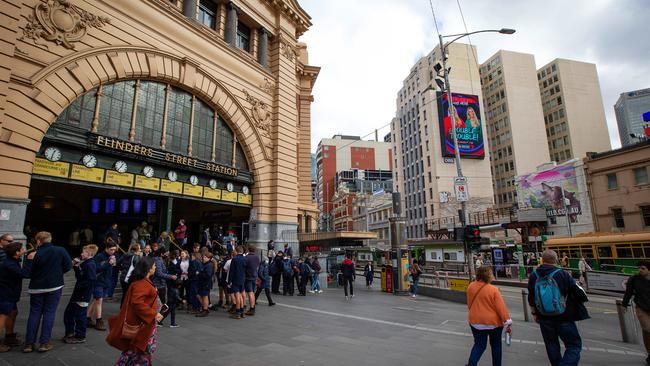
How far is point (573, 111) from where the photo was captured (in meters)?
76.9

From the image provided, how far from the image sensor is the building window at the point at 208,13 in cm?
2044

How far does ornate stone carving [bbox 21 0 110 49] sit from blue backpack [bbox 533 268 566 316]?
16.8m

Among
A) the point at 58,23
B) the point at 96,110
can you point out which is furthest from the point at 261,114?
the point at 58,23

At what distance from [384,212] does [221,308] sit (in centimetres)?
6821

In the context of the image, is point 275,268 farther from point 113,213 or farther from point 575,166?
point 575,166

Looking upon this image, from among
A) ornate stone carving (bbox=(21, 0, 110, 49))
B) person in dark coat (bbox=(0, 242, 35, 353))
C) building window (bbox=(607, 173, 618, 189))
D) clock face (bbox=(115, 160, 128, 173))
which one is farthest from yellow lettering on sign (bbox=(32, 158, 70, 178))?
building window (bbox=(607, 173, 618, 189))

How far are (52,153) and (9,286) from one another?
29.8 ft

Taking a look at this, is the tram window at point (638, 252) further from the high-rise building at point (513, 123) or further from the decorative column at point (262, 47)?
the high-rise building at point (513, 123)

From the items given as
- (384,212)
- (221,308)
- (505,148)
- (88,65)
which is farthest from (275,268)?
(505,148)

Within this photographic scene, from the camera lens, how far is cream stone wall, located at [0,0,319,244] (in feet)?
38.2

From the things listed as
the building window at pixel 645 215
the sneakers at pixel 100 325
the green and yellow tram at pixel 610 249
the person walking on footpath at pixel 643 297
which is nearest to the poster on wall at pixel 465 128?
the building window at pixel 645 215

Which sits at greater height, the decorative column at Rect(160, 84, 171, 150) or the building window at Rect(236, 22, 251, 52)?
the building window at Rect(236, 22, 251, 52)

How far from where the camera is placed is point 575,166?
1794 inches

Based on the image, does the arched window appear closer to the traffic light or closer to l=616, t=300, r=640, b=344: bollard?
the traffic light
